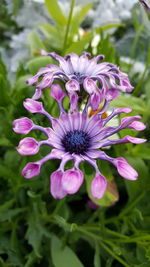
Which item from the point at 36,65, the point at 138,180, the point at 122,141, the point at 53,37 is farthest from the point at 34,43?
the point at 122,141

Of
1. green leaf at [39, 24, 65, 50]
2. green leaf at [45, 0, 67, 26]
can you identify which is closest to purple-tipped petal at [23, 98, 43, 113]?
green leaf at [45, 0, 67, 26]

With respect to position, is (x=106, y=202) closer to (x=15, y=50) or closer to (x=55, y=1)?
(x=55, y=1)

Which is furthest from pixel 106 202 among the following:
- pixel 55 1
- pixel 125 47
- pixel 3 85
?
pixel 125 47

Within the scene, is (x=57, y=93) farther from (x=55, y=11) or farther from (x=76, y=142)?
(x=55, y=11)

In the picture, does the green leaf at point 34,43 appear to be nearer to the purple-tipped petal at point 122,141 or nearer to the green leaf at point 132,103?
the green leaf at point 132,103

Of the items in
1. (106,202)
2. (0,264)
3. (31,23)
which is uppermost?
(31,23)

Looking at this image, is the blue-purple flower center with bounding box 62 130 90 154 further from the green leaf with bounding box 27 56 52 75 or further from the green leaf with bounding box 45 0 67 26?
the green leaf with bounding box 45 0 67 26

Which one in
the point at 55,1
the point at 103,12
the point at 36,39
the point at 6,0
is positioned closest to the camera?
the point at 55,1
